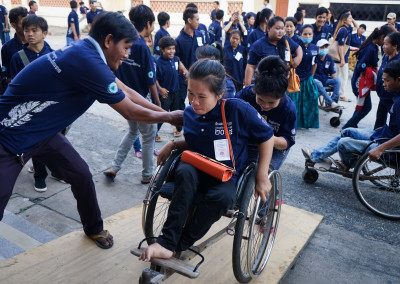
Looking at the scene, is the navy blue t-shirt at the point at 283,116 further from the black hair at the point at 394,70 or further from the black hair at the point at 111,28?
the black hair at the point at 394,70

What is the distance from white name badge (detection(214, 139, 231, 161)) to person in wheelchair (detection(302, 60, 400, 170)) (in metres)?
1.67

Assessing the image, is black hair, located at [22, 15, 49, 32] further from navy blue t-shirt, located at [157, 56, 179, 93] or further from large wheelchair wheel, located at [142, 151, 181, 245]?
large wheelchair wheel, located at [142, 151, 181, 245]

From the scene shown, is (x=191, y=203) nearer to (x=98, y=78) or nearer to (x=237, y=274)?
(x=237, y=274)

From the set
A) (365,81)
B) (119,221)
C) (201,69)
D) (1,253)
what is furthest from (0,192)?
(365,81)

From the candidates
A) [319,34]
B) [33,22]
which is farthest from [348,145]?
[319,34]

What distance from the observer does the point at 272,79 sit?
228 centimetres

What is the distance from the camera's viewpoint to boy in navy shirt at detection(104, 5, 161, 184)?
341 cm

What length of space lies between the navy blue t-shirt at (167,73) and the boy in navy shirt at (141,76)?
730 mm

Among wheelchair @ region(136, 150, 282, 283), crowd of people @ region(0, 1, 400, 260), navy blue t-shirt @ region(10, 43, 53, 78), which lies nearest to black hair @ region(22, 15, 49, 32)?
crowd of people @ region(0, 1, 400, 260)

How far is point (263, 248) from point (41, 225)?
68.5 inches

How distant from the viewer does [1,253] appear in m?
2.48

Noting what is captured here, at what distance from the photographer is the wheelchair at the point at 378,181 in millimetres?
3172

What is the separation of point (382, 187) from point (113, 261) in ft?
8.83

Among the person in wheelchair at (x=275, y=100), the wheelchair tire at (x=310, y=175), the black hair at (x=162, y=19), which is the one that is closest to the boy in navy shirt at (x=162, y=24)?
the black hair at (x=162, y=19)
